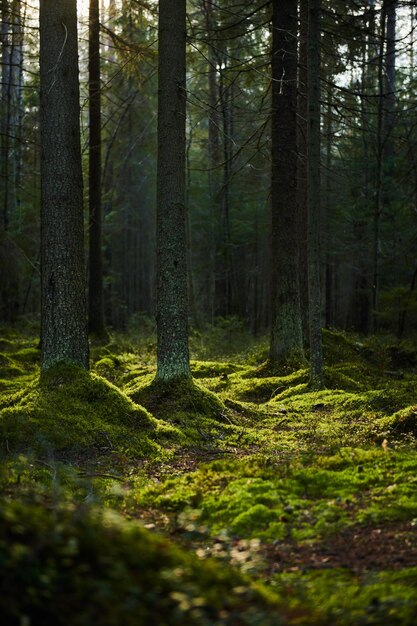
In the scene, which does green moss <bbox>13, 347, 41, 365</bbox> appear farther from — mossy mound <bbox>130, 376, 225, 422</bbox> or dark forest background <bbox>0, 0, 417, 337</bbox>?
mossy mound <bbox>130, 376, 225, 422</bbox>

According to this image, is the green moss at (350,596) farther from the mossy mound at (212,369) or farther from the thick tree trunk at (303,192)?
the thick tree trunk at (303,192)

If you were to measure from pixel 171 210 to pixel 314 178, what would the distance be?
3.47 metres

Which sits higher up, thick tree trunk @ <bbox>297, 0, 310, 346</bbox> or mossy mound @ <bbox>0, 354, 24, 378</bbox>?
thick tree trunk @ <bbox>297, 0, 310, 346</bbox>

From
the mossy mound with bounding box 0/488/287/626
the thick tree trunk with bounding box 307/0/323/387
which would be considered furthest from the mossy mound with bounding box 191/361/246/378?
the mossy mound with bounding box 0/488/287/626

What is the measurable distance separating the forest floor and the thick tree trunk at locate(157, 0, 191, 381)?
85 centimetres

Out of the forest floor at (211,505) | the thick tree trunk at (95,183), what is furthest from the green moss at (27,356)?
the thick tree trunk at (95,183)

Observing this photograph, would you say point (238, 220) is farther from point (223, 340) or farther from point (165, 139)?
point (165, 139)

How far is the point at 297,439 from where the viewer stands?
8.09 meters

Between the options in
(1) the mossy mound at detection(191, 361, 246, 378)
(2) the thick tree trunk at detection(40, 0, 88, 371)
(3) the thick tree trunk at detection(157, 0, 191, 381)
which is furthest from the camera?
(1) the mossy mound at detection(191, 361, 246, 378)

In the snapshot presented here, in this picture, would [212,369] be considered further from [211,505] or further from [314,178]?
[211,505]

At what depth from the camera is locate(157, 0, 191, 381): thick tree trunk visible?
928 centimetres

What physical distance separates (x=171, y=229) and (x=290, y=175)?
16.6ft

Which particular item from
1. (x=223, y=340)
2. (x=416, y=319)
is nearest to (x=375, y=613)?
(x=416, y=319)

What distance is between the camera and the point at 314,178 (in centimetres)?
1129
